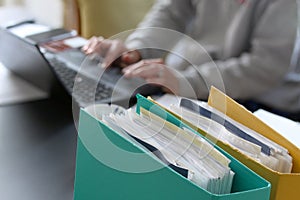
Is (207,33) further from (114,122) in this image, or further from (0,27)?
(114,122)

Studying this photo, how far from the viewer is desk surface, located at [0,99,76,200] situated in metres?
0.85

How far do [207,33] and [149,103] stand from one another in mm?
848

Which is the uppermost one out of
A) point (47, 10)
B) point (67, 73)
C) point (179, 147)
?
point (179, 147)

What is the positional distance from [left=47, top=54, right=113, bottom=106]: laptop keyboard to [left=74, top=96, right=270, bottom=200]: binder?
1.12 feet

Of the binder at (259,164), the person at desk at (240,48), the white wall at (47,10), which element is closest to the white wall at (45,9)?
the white wall at (47,10)

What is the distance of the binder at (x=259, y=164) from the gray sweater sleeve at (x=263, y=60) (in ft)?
1.82

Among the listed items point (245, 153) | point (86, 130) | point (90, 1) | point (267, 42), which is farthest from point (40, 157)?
point (90, 1)

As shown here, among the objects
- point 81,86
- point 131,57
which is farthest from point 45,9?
point 81,86

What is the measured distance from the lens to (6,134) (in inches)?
39.9

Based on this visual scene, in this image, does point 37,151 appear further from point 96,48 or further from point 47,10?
point 47,10

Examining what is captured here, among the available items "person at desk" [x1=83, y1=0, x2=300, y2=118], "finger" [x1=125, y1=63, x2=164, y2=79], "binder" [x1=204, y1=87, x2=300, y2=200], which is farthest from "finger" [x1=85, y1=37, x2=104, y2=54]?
"binder" [x1=204, y1=87, x2=300, y2=200]

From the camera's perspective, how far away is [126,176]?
65 centimetres

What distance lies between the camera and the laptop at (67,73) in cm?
109

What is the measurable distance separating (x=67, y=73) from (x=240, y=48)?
1.64 feet
